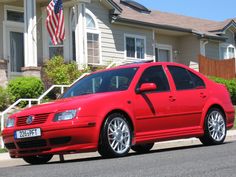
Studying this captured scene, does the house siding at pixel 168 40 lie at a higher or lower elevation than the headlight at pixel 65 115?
higher

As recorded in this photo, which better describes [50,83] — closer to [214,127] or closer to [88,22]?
[88,22]

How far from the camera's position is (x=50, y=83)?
2209 cm

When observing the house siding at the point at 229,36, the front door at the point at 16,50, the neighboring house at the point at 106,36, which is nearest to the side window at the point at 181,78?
the neighboring house at the point at 106,36

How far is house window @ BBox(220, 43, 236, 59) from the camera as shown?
3463 centimetres

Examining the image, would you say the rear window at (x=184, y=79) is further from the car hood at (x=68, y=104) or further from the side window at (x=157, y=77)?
the car hood at (x=68, y=104)

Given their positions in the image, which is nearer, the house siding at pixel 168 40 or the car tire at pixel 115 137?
the car tire at pixel 115 137

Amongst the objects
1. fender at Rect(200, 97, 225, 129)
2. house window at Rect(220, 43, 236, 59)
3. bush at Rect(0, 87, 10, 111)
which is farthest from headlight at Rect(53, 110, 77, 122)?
house window at Rect(220, 43, 236, 59)

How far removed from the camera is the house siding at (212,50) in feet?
110

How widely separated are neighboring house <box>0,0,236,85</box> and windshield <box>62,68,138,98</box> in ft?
31.6

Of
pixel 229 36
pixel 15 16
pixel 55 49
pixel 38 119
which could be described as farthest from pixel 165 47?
pixel 38 119

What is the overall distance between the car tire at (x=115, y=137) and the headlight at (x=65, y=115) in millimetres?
555

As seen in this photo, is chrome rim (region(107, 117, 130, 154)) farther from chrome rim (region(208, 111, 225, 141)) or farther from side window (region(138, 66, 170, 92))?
chrome rim (region(208, 111, 225, 141))

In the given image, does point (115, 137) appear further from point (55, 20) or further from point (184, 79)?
point (55, 20)

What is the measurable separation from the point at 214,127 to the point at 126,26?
16809 mm
